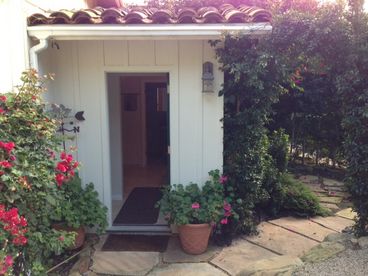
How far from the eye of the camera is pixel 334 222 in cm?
544

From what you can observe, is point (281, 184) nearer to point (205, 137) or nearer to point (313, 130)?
point (205, 137)

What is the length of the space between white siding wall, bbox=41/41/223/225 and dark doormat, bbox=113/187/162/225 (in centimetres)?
99

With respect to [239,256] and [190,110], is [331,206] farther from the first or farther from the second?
[190,110]

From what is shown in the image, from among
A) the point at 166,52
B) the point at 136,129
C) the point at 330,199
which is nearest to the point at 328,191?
the point at 330,199

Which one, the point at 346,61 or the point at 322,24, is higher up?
the point at 322,24

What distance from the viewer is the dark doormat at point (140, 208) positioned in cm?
543

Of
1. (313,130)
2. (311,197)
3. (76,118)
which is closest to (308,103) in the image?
(313,130)

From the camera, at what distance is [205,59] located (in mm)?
4641

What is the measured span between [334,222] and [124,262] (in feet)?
10.9

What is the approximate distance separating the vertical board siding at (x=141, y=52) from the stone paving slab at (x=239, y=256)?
8.90ft

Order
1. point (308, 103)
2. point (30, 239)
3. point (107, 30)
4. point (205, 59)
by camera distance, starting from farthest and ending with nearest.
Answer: point (308, 103) < point (205, 59) < point (107, 30) < point (30, 239)

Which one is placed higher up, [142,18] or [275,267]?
[142,18]

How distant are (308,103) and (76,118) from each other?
5511mm

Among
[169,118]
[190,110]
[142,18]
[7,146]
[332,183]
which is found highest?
[142,18]
